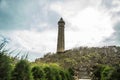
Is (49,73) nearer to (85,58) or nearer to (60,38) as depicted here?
(85,58)

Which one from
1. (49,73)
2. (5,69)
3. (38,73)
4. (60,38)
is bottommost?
(5,69)

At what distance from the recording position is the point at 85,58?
7325 cm

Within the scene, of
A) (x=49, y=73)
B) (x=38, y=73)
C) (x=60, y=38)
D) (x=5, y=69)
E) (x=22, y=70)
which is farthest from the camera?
(x=60, y=38)

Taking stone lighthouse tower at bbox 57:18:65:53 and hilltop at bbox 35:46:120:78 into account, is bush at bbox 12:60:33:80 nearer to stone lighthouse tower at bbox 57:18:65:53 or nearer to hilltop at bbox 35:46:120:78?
hilltop at bbox 35:46:120:78

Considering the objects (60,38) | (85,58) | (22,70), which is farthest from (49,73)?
(60,38)

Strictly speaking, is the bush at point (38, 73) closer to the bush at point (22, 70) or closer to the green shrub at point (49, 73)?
the green shrub at point (49, 73)

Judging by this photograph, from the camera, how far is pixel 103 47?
87.4 m

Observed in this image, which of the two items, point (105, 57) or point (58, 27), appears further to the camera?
point (58, 27)

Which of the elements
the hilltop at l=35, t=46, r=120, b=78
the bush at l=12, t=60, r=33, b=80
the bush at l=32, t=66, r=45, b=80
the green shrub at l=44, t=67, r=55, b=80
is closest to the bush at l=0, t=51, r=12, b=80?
the bush at l=12, t=60, r=33, b=80

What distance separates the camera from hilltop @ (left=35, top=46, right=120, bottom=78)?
209 feet

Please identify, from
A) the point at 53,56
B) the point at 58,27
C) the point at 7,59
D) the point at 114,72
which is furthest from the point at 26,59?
the point at 58,27

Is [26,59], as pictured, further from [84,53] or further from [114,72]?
[84,53]

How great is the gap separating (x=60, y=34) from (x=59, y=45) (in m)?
4.40

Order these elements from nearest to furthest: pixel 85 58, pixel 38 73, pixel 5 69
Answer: pixel 5 69 < pixel 38 73 < pixel 85 58
